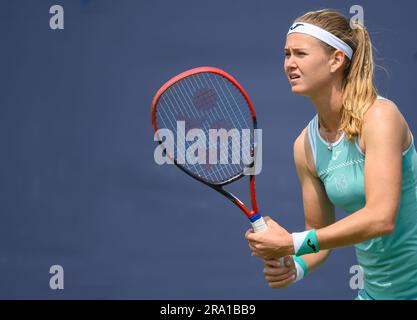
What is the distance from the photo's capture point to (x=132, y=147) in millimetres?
4105

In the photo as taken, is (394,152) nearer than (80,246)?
Yes

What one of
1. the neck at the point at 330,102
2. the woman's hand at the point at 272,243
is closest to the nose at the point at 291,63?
the neck at the point at 330,102

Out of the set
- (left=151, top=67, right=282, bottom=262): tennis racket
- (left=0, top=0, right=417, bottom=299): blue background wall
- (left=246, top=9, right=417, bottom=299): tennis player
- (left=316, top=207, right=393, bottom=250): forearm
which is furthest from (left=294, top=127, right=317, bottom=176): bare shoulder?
(left=0, top=0, right=417, bottom=299): blue background wall

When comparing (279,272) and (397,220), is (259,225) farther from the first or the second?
(397,220)

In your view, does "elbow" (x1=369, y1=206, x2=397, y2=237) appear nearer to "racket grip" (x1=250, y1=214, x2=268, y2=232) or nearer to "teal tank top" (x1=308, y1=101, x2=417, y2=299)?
"teal tank top" (x1=308, y1=101, x2=417, y2=299)

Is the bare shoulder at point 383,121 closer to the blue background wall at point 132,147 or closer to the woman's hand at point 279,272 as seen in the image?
the woman's hand at point 279,272

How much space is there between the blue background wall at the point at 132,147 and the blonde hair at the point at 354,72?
150cm

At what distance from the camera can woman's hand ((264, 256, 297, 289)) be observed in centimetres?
250

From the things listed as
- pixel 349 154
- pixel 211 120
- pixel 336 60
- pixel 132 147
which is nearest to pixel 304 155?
pixel 349 154

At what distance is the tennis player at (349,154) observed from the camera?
2.27 meters

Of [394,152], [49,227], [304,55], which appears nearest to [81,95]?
[49,227]

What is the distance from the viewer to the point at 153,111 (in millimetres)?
2562
